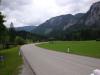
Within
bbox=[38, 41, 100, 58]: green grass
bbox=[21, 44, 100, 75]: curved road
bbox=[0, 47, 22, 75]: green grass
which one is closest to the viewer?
bbox=[21, 44, 100, 75]: curved road

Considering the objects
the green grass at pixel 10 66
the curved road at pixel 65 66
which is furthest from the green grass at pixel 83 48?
the green grass at pixel 10 66

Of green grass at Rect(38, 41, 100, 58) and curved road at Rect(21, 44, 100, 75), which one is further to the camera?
green grass at Rect(38, 41, 100, 58)

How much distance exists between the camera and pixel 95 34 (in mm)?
161875

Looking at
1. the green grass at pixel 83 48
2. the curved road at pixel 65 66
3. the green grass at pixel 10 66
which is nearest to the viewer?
the curved road at pixel 65 66

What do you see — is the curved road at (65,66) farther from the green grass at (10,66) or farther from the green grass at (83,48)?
the green grass at (83,48)

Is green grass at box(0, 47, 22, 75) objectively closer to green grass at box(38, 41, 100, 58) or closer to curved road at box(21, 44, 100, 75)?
curved road at box(21, 44, 100, 75)

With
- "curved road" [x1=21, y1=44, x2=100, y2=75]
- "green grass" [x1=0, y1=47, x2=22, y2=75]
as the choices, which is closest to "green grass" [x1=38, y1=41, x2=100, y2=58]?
"curved road" [x1=21, y1=44, x2=100, y2=75]

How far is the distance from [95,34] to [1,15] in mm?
118155

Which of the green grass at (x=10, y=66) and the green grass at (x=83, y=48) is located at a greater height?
the green grass at (x=83, y=48)

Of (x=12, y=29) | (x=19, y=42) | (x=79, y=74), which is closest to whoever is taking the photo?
(x=79, y=74)

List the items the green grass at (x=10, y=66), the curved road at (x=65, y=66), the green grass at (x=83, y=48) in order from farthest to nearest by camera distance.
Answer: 1. the green grass at (x=83, y=48)
2. the green grass at (x=10, y=66)
3. the curved road at (x=65, y=66)

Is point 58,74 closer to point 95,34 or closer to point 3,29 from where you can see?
point 3,29

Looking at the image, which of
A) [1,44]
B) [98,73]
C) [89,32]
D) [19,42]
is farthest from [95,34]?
[98,73]

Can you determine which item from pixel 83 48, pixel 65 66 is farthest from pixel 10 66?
pixel 83 48
